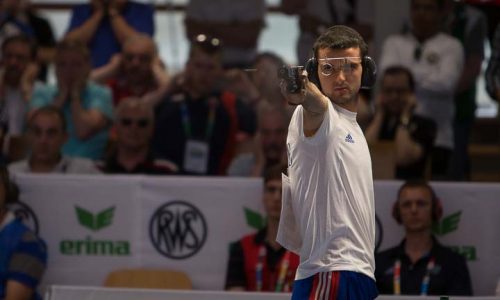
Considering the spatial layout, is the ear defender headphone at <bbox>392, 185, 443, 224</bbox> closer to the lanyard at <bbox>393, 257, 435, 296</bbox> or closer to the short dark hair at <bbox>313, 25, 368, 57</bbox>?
the lanyard at <bbox>393, 257, 435, 296</bbox>

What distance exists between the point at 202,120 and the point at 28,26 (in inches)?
99.0

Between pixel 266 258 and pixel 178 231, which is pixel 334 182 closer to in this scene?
pixel 266 258

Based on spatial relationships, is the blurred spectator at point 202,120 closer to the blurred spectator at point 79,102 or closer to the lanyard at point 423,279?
the blurred spectator at point 79,102

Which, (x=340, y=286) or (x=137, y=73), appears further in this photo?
(x=137, y=73)

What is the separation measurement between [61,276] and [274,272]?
166 centimetres

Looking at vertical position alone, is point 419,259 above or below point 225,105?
below

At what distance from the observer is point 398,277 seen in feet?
25.7

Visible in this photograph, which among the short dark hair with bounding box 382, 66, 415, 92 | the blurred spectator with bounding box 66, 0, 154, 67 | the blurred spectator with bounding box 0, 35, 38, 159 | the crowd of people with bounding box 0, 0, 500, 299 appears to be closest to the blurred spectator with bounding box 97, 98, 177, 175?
the crowd of people with bounding box 0, 0, 500, 299

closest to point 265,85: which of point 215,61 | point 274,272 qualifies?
point 215,61

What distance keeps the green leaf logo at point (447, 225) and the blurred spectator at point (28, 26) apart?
4.31 m

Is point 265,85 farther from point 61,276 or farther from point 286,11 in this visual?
point 61,276

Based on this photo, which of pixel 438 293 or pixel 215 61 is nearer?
pixel 438 293

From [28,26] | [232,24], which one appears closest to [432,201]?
[232,24]

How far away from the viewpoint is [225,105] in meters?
9.77
